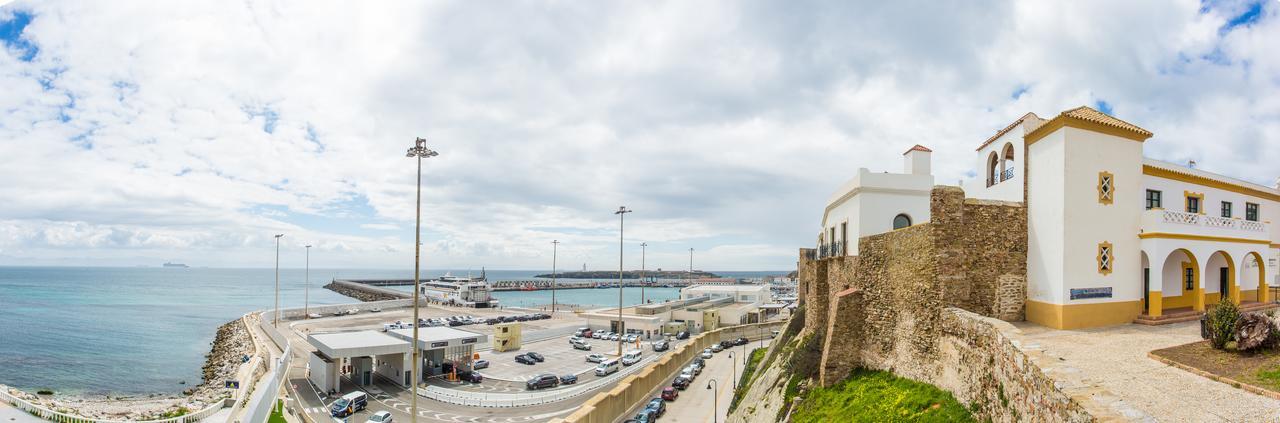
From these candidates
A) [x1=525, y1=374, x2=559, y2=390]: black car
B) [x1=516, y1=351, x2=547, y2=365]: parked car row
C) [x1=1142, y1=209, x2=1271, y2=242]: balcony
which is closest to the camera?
[x1=1142, y1=209, x2=1271, y2=242]: balcony

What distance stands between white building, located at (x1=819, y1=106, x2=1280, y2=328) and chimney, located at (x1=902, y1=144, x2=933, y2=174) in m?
7.33

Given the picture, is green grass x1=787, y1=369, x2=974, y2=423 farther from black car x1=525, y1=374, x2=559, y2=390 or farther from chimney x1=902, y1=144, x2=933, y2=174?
black car x1=525, y1=374, x2=559, y2=390

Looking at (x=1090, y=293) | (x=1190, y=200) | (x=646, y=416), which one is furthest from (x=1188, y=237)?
(x=646, y=416)

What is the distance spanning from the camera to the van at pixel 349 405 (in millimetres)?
25953

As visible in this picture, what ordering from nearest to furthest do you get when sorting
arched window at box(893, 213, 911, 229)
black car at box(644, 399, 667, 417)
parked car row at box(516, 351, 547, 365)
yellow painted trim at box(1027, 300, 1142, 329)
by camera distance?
1. yellow painted trim at box(1027, 300, 1142, 329)
2. arched window at box(893, 213, 911, 229)
3. black car at box(644, 399, 667, 417)
4. parked car row at box(516, 351, 547, 365)

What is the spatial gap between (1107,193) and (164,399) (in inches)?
1819

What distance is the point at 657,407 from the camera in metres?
27.0

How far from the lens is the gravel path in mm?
8000

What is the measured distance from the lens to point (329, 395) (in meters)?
30.5

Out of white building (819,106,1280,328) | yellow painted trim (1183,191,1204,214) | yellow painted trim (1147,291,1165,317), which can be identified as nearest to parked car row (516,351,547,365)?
white building (819,106,1280,328)

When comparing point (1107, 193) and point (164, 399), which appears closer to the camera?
point (1107, 193)

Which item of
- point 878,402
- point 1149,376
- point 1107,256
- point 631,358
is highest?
point 1107,256

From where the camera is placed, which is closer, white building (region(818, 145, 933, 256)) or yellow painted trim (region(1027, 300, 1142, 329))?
yellow painted trim (region(1027, 300, 1142, 329))

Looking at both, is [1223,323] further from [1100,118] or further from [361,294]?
[361,294]
